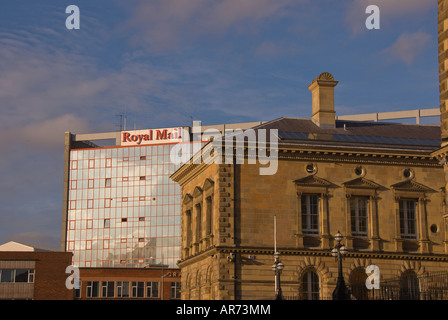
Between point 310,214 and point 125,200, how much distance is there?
325 feet

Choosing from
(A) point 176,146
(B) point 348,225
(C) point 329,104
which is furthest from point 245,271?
(A) point 176,146

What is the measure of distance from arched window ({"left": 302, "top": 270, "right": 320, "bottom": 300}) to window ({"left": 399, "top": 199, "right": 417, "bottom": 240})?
7.86m

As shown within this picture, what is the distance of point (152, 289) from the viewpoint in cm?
11256

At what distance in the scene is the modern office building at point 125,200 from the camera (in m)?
147

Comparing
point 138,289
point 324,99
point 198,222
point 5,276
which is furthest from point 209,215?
point 5,276

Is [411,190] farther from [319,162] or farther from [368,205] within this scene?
[319,162]

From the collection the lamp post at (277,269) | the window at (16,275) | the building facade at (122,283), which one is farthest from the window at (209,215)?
the window at (16,275)

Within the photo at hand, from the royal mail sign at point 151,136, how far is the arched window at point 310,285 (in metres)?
95.9

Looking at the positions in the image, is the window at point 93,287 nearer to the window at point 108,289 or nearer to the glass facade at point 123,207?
the window at point 108,289

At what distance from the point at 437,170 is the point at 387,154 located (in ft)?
14.6

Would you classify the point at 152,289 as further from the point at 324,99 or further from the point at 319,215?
the point at 319,215

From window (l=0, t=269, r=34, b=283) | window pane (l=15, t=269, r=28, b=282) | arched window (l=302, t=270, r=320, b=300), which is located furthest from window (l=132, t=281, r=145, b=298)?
arched window (l=302, t=270, r=320, b=300)

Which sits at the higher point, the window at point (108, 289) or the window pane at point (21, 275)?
the window pane at point (21, 275)

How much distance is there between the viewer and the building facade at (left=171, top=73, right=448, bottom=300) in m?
53.4
